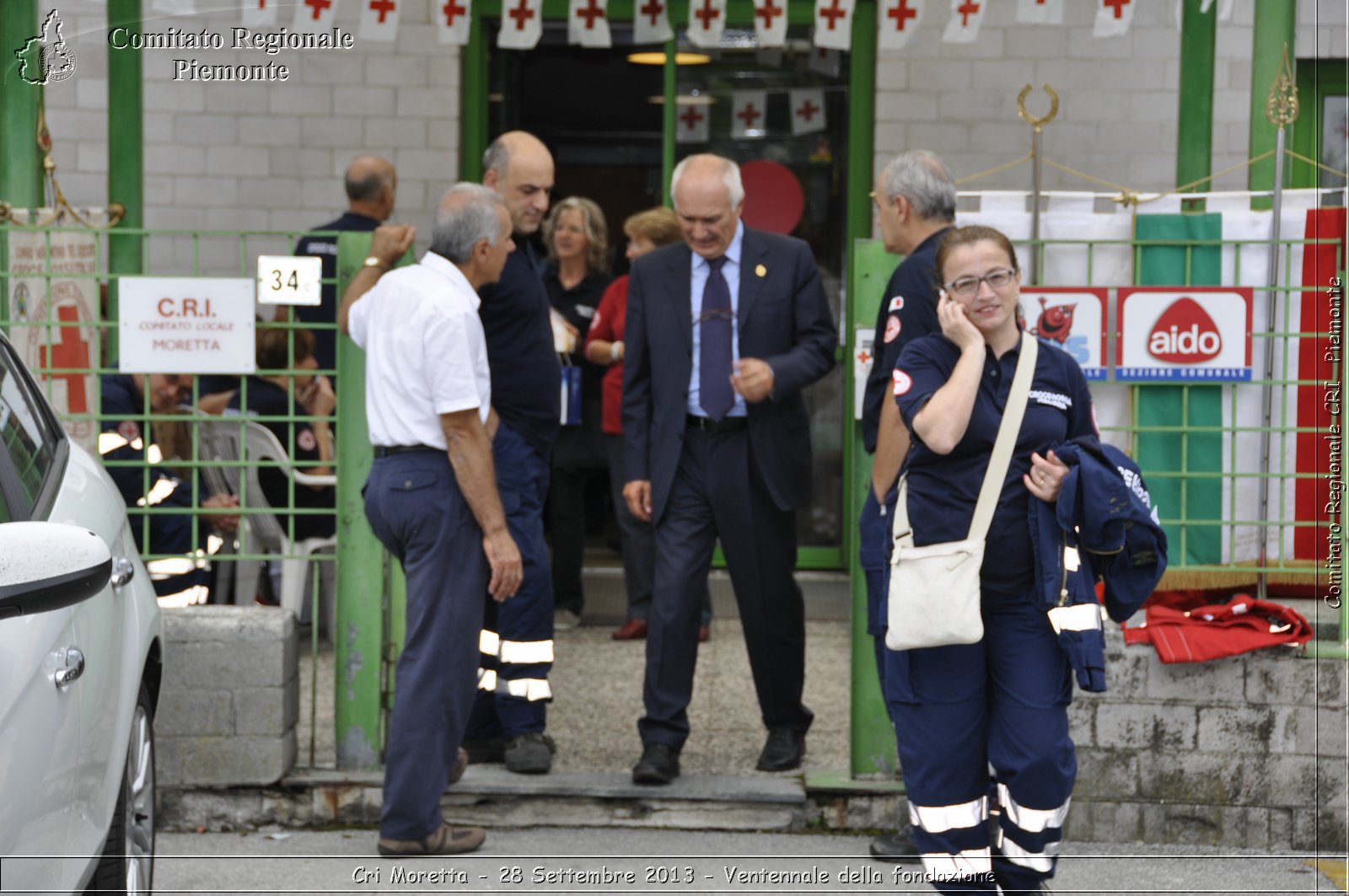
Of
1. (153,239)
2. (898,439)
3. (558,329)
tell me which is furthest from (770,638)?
(153,239)

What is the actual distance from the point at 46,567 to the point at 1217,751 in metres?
3.66

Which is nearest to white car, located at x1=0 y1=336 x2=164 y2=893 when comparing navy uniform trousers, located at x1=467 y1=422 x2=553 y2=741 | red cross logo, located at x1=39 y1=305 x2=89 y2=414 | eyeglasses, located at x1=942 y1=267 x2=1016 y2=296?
navy uniform trousers, located at x1=467 y1=422 x2=553 y2=741

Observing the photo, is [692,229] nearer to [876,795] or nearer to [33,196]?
[876,795]

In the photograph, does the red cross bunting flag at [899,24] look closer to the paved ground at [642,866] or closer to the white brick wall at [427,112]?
the white brick wall at [427,112]

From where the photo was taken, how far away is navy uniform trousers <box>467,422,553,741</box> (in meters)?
5.45

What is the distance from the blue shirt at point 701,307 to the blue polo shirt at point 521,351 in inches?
18.9

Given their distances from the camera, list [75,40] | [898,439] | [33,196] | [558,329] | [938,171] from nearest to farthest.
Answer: [898,439]
[938,171]
[33,196]
[558,329]
[75,40]

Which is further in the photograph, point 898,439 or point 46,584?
point 898,439

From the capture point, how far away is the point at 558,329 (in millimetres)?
7758

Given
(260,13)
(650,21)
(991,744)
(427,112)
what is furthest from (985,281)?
(427,112)

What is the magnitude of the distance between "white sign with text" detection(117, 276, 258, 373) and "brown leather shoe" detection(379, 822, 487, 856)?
1.54 metres

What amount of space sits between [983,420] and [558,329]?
4.07 metres

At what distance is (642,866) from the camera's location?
16.2 feet

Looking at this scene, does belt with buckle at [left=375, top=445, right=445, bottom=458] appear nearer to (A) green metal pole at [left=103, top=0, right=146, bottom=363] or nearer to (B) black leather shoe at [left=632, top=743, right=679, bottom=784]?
(B) black leather shoe at [left=632, top=743, right=679, bottom=784]
